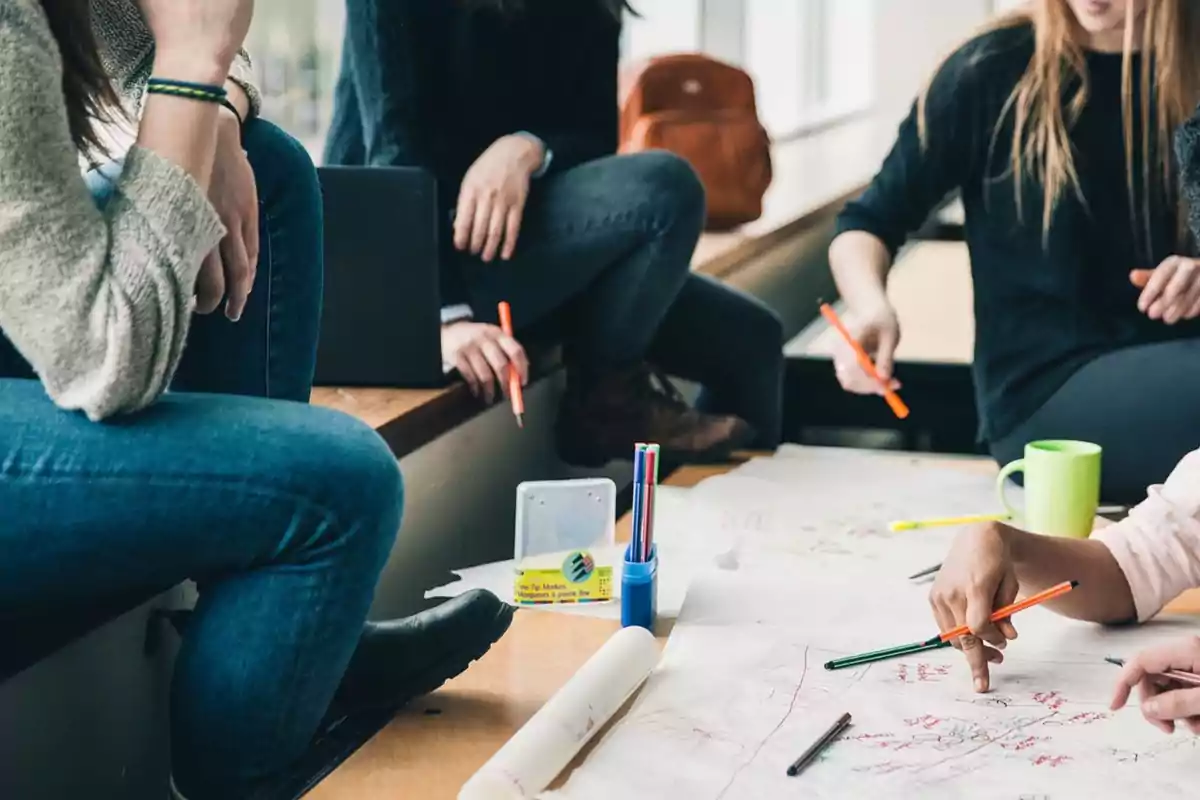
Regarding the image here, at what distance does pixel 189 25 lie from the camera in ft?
2.77

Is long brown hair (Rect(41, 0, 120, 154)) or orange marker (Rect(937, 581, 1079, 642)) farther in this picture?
orange marker (Rect(937, 581, 1079, 642))

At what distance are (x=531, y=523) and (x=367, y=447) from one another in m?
0.39

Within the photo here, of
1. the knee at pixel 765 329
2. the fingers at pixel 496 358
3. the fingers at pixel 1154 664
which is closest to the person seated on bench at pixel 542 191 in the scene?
the fingers at pixel 496 358

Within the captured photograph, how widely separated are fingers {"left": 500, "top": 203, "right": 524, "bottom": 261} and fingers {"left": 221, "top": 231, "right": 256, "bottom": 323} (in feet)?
1.99

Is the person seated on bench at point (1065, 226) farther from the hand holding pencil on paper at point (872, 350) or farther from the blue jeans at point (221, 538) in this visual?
the blue jeans at point (221, 538)

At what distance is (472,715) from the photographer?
3.35 feet

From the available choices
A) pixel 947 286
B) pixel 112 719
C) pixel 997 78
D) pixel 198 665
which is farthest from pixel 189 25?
pixel 947 286

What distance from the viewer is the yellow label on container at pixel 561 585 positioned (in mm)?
1223

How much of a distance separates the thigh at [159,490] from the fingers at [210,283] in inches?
2.7

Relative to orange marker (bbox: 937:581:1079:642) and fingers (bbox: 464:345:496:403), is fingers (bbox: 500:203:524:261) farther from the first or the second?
orange marker (bbox: 937:581:1079:642)

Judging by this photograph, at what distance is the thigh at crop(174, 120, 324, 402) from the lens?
100 centimetres

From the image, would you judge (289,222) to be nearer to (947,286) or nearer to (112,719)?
(112,719)

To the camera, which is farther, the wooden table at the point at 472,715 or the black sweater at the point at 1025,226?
the black sweater at the point at 1025,226

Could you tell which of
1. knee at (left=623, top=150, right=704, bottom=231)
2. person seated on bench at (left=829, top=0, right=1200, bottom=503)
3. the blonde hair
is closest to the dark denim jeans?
knee at (left=623, top=150, right=704, bottom=231)
